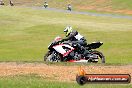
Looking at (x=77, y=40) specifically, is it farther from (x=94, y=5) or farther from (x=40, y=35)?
(x=94, y=5)

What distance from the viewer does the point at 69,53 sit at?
22.1m

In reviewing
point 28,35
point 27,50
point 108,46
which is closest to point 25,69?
point 27,50

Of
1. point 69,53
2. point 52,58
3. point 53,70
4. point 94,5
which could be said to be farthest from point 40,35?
point 94,5

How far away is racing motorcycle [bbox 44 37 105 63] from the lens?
21.8 meters

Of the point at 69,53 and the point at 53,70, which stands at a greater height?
the point at 53,70

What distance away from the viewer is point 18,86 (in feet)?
40.4

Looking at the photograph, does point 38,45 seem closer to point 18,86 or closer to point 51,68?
point 51,68

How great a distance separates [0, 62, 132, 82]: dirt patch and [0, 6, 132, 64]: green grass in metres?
5.42

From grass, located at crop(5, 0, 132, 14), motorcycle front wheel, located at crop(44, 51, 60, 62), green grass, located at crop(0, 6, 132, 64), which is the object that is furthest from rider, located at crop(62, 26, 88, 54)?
grass, located at crop(5, 0, 132, 14)

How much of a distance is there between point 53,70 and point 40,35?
26.3 metres

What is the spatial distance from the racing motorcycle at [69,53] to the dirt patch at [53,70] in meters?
3.70

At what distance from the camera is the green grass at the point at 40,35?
28984 mm

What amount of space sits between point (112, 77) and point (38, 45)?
82.8 ft

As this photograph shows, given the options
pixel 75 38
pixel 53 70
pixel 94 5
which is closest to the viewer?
pixel 53 70
